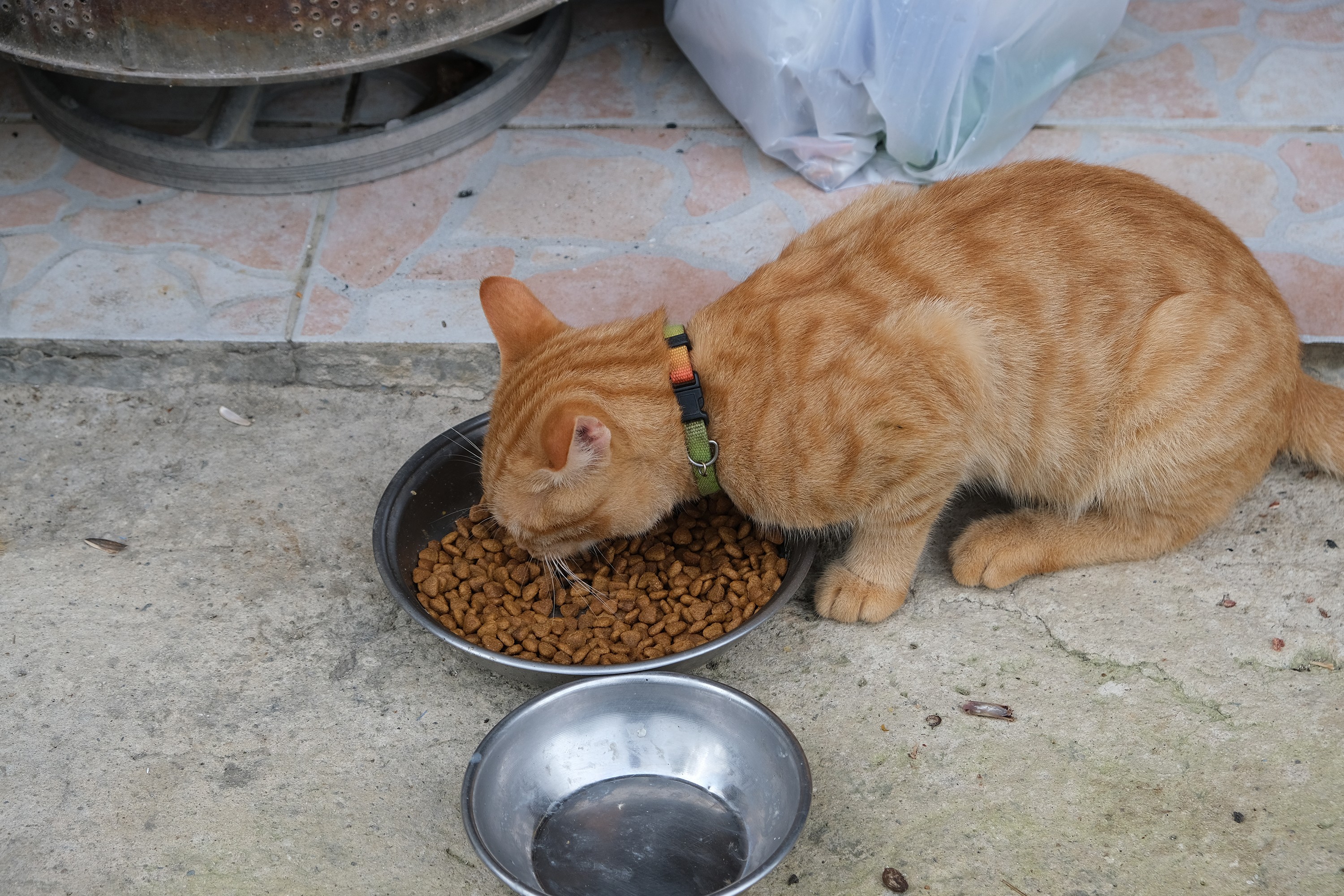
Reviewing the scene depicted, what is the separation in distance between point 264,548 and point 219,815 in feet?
2.51

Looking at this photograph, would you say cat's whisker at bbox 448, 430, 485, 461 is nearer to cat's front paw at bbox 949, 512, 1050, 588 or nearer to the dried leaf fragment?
the dried leaf fragment

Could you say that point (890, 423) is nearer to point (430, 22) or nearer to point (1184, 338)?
point (1184, 338)

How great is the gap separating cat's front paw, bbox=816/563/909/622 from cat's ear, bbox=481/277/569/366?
87 centimetres

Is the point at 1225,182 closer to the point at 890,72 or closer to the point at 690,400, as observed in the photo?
the point at 890,72

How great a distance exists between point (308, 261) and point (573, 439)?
1.90m

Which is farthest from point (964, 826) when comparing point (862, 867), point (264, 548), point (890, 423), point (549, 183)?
point (549, 183)

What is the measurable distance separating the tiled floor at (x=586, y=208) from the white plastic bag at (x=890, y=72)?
0.49ft

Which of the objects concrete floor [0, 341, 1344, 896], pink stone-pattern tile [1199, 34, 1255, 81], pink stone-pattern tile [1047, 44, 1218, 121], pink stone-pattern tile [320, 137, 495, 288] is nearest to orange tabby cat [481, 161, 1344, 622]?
concrete floor [0, 341, 1344, 896]

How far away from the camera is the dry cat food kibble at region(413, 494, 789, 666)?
2.53m

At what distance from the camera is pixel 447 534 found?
113 inches

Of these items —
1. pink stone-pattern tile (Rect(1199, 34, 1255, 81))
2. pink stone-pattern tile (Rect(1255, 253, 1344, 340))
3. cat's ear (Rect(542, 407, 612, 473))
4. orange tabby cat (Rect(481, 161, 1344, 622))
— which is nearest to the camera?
cat's ear (Rect(542, 407, 612, 473))

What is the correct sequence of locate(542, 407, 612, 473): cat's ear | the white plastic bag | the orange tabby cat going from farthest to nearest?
the white plastic bag
the orange tabby cat
locate(542, 407, 612, 473): cat's ear

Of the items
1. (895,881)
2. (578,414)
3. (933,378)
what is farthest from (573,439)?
(895,881)

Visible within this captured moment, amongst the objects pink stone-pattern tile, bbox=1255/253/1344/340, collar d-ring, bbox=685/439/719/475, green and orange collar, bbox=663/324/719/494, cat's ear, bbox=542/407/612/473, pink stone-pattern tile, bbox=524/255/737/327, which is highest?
cat's ear, bbox=542/407/612/473
